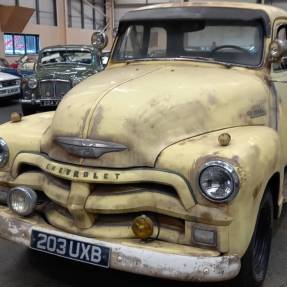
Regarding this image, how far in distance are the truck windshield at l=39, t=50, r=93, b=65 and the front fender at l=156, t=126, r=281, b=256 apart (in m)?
9.44

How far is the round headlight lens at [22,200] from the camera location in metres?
3.42

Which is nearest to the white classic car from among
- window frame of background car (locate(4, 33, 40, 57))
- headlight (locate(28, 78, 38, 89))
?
headlight (locate(28, 78, 38, 89))

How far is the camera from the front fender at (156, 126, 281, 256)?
116 inches

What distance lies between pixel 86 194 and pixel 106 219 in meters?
0.22

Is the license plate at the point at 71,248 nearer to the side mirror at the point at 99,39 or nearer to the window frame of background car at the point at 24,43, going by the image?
the side mirror at the point at 99,39

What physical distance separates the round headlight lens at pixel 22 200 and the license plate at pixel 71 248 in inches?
6.7

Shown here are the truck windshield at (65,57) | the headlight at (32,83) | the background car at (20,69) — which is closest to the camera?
the headlight at (32,83)

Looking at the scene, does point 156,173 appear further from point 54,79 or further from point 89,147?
point 54,79

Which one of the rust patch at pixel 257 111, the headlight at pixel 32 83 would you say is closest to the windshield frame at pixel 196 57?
the rust patch at pixel 257 111

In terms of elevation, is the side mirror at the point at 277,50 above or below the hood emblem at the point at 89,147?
above

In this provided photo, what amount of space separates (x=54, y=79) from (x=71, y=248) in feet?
28.2

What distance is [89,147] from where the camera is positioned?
10.6ft

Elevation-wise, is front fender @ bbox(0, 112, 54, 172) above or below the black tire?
above

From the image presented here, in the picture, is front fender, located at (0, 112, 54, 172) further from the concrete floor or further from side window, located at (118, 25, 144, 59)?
side window, located at (118, 25, 144, 59)
